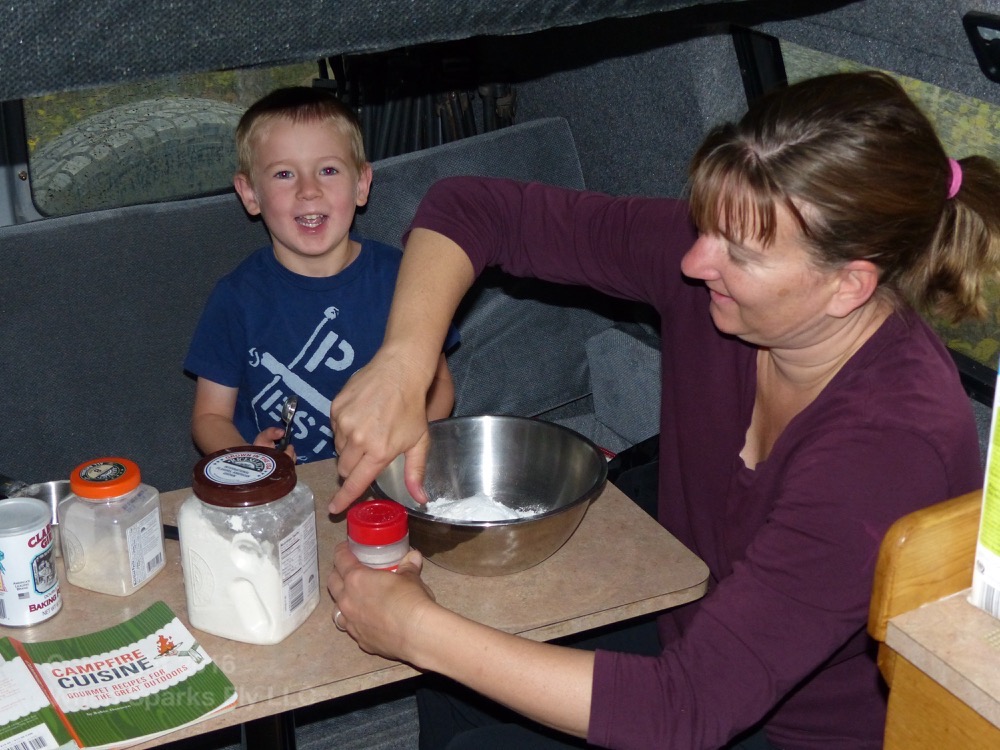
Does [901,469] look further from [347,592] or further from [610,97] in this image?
[610,97]

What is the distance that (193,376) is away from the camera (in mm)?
2037

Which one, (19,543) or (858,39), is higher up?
(858,39)

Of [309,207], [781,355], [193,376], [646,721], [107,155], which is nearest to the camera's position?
[646,721]

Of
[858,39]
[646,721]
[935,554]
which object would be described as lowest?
[646,721]

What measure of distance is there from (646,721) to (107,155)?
5.43 ft

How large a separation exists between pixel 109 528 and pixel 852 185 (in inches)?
Answer: 33.1

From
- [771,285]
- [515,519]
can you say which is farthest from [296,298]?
[771,285]

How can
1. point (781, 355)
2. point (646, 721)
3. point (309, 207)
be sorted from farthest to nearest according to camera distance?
point (309, 207) < point (781, 355) < point (646, 721)

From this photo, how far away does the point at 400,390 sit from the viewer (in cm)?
117

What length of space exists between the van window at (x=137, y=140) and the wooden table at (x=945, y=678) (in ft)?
5.45

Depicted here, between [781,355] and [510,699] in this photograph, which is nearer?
[510,699]

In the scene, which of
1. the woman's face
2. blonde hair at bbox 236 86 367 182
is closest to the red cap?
the woman's face

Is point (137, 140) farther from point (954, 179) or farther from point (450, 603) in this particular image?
point (954, 179)

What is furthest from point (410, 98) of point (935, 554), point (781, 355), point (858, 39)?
point (935, 554)
